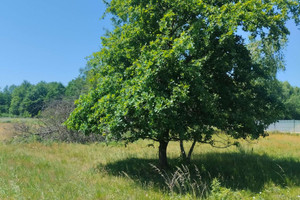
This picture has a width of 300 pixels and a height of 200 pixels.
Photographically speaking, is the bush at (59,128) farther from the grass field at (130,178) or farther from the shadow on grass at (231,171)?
the shadow on grass at (231,171)

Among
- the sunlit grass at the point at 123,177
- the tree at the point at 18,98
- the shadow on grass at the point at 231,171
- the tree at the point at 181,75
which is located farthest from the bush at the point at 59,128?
the tree at the point at 18,98

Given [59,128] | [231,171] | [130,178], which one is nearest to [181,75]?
[130,178]

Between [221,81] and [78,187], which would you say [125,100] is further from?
[221,81]

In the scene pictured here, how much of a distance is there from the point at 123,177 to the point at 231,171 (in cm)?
409

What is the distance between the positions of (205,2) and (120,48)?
11.1 feet

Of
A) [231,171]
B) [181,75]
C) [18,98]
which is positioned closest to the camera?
[181,75]

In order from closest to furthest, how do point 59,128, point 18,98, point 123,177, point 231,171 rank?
point 123,177 < point 231,171 < point 59,128 < point 18,98

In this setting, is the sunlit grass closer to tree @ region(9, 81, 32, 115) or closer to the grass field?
the grass field

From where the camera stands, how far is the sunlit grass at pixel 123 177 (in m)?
5.71

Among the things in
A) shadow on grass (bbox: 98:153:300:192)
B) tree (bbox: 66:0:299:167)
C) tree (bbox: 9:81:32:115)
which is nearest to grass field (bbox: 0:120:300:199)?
shadow on grass (bbox: 98:153:300:192)

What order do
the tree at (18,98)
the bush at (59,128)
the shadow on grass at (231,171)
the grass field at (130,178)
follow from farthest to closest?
the tree at (18,98) < the bush at (59,128) < the shadow on grass at (231,171) < the grass field at (130,178)

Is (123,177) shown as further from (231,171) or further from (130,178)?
(231,171)

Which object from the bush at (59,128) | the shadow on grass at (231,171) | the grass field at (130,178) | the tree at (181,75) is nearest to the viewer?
the grass field at (130,178)

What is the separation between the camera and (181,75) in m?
6.80
